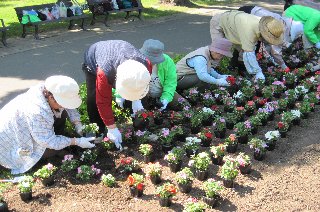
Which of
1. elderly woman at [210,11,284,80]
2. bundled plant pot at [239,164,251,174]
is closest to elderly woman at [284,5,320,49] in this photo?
elderly woman at [210,11,284,80]

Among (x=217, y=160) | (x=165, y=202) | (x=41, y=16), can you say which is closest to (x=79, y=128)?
(x=165, y=202)

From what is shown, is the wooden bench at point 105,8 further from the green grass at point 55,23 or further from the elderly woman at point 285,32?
the elderly woman at point 285,32

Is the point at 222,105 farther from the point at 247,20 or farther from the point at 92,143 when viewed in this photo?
the point at 92,143

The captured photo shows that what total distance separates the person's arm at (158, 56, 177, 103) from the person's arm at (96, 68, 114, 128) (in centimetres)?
118

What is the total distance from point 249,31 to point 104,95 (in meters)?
2.83

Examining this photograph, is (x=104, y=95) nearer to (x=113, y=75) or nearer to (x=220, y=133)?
(x=113, y=75)

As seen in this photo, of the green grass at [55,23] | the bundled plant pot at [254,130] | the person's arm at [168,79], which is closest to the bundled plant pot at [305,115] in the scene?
the bundled plant pot at [254,130]

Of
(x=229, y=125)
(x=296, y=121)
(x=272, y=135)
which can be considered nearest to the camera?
(x=272, y=135)

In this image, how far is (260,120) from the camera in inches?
200

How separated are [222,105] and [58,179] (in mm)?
2691

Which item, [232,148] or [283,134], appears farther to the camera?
[283,134]

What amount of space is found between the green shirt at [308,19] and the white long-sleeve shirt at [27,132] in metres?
5.16

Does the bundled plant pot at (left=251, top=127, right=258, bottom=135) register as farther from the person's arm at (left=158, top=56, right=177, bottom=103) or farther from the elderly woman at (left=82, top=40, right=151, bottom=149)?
the elderly woman at (left=82, top=40, right=151, bottom=149)

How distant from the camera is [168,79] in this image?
17.5 feet
